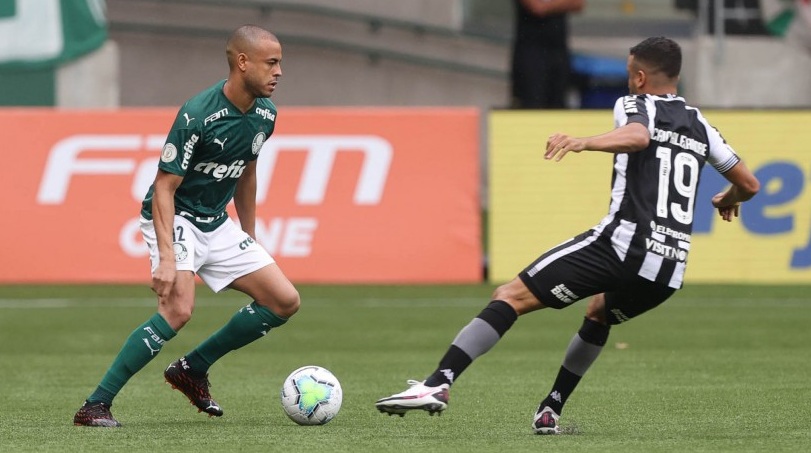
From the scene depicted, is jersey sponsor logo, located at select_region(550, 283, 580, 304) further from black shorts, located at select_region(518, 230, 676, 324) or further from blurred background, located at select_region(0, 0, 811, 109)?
blurred background, located at select_region(0, 0, 811, 109)

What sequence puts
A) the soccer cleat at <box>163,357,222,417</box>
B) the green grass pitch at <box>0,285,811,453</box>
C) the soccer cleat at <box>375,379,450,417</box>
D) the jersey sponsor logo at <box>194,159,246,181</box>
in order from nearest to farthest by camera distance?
the soccer cleat at <box>375,379,450,417</box>, the green grass pitch at <box>0,285,811,453</box>, the jersey sponsor logo at <box>194,159,246,181</box>, the soccer cleat at <box>163,357,222,417</box>

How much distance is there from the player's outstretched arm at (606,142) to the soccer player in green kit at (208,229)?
1732 mm

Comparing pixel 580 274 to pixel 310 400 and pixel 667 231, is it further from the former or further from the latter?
pixel 310 400

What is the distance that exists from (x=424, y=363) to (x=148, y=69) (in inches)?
548

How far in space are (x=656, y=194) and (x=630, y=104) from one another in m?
0.41

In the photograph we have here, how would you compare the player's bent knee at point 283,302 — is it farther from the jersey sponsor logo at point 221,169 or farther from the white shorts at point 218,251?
the jersey sponsor logo at point 221,169

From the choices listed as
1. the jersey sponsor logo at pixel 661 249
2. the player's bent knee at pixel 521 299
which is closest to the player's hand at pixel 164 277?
the player's bent knee at pixel 521 299

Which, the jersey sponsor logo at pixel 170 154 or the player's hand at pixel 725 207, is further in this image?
the player's hand at pixel 725 207

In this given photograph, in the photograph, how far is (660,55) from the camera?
7.13 metres

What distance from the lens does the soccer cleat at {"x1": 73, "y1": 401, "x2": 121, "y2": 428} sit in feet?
24.6

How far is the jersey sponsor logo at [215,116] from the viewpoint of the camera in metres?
7.57

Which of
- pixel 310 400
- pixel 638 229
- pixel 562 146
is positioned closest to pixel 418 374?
pixel 310 400

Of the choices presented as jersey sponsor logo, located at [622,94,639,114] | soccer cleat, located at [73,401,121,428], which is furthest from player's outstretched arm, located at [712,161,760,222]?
soccer cleat, located at [73,401,121,428]

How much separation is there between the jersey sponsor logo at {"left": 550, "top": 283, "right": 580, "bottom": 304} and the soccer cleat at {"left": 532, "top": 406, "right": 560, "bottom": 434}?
62cm
